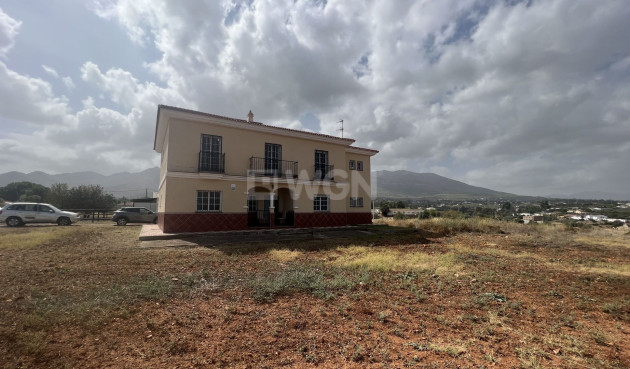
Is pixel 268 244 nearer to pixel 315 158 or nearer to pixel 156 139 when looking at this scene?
pixel 315 158

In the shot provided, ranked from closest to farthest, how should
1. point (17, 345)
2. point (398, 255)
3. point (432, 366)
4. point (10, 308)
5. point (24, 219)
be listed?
point (432, 366) → point (17, 345) → point (10, 308) → point (398, 255) → point (24, 219)

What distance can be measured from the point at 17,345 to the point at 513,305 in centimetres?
750

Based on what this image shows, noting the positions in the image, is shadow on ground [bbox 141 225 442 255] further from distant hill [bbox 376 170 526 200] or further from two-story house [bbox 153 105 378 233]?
distant hill [bbox 376 170 526 200]

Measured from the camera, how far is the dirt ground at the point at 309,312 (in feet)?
10.7

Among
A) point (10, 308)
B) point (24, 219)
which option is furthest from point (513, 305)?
point (24, 219)

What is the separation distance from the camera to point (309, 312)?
4.65 metres

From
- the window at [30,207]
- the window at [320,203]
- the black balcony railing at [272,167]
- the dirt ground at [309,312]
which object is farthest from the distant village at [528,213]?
the window at [30,207]

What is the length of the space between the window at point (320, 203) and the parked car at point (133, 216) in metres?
12.4

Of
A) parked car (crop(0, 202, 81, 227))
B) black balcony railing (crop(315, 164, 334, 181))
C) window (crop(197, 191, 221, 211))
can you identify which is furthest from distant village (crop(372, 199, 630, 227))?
parked car (crop(0, 202, 81, 227))

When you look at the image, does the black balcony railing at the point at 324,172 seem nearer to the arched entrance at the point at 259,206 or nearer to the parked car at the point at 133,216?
the arched entrance at the point at 259,206

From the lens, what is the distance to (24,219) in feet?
55.9

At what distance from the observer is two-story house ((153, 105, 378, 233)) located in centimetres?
1411

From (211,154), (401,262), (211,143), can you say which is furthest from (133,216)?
(401,262)

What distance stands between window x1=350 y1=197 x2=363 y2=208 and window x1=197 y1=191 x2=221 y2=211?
1050 cm
